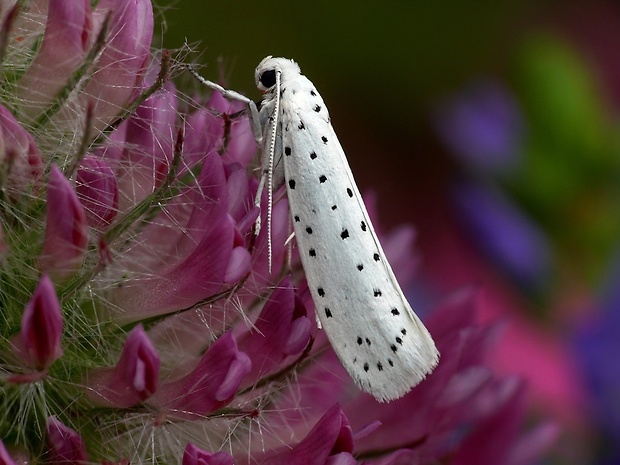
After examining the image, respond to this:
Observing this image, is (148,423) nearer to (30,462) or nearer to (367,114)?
(30,462)

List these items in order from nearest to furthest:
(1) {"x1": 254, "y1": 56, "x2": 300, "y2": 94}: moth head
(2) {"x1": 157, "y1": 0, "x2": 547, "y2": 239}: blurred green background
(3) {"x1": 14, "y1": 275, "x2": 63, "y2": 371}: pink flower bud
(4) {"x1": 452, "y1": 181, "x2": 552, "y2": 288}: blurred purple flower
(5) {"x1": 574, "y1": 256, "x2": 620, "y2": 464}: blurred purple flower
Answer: (3) {"x1": 14, "y1": 275, "x2": 63, "y2": 371}: pink flower bud
(1) {"x1": 254, "y1": 56, "x2": 300, "y2": 94}: moth head
(5) {"x1": 574, "y1": 256, "x2": 620, "y2": 464}: blurred purple flower
(4) {"x1": 452, "y1": 181, "x2": 552, "y2": 288}: blurred purple flower
(2) {"x1": 157, "y1": 0, "x2": 547, "y2": 239}: blurred green background

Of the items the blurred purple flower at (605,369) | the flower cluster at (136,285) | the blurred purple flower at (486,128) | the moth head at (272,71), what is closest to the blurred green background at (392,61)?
the blurred purple flower at (486,128)

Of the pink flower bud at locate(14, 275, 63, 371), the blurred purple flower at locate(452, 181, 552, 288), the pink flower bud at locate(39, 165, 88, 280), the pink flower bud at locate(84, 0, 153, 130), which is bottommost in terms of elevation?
the blurred purple flower at locate(452, 181, 552, 288)

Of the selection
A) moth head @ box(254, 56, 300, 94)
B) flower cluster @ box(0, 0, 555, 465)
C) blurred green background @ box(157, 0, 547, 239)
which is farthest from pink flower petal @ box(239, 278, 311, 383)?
blurred green background @ box(157, 0, 547, 239)

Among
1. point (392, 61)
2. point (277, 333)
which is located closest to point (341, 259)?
point (277, 333)

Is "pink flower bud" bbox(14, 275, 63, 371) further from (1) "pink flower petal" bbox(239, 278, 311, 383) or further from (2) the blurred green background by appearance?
(2) the blurred green background

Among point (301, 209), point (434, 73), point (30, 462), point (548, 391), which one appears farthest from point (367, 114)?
point (30, 462)

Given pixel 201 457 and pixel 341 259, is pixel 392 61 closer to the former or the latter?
pixel 341 259
